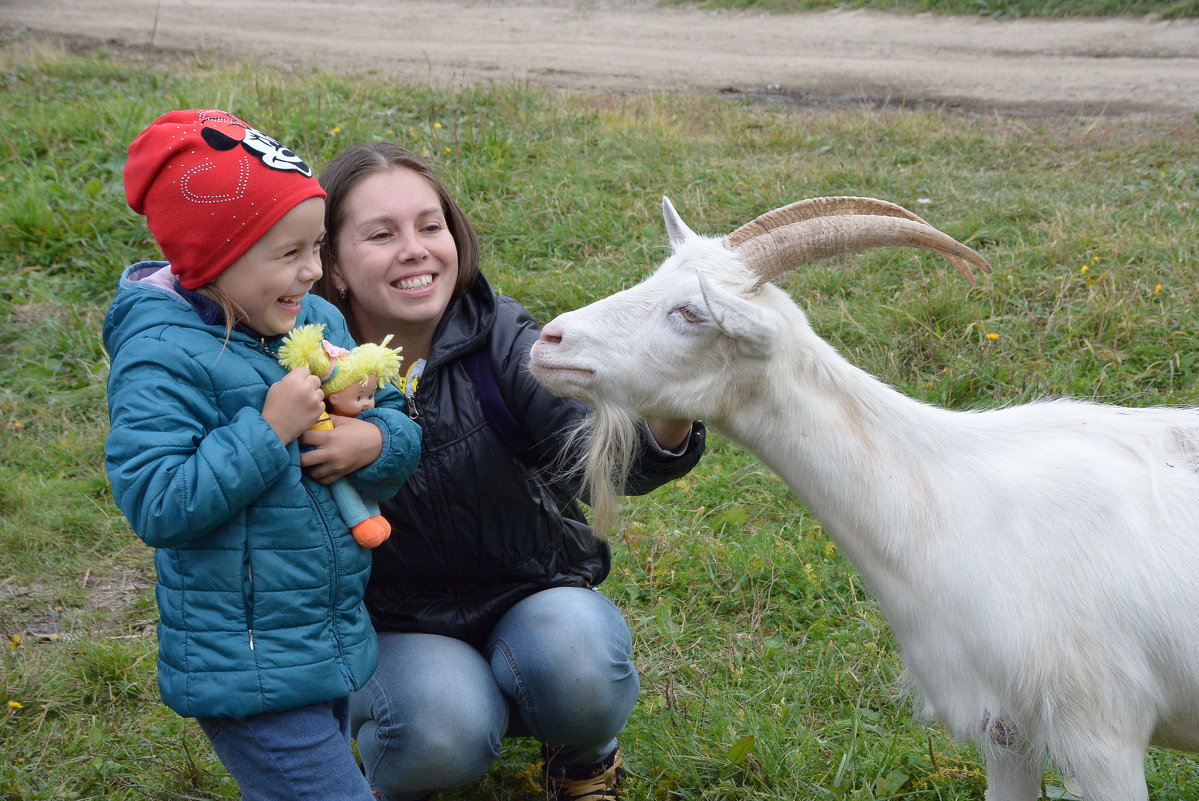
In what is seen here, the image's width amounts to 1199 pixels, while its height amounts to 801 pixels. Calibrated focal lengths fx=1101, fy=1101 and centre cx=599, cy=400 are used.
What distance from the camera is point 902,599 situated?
2305 millimetres

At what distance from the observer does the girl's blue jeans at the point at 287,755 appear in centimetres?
200

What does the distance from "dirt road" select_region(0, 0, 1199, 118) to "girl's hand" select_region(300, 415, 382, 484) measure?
6.21m

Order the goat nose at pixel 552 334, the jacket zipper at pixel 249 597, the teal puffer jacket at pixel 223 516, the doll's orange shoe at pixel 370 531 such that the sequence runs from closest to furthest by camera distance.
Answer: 1. the teal puffer jacket at pixel 223 516
2. the jacket zipper at pixel 249 597
3. the doll's orange shoe at pixel 370 531
4. the goat nose at pixel 552 334

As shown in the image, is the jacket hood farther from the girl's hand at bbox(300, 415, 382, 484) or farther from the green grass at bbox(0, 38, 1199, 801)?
the green grass at bbox(0, 38, 1199, 801)

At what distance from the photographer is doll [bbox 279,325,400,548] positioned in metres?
2.03

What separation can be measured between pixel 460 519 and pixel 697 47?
→ 360 inches

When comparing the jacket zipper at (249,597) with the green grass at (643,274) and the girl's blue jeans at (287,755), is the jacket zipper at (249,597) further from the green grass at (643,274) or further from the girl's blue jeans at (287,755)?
the green grass at (643,274)

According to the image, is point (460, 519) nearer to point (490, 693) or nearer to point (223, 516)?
point (490, 693)

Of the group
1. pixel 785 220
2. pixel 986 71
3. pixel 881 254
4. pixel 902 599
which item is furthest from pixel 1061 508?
pixel 986 71

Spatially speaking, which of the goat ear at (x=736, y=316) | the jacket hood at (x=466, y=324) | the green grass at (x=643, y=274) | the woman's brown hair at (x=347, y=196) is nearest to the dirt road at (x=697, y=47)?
the green grass at (x=643, y=274)

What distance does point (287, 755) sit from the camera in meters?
2.01

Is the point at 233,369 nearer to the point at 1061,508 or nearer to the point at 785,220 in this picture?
the point at 785,220

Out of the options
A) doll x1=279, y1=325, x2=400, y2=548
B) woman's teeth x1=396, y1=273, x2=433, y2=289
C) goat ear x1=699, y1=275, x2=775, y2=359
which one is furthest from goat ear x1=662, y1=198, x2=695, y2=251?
doll x1=279, y1=325, x2=400, y2=548

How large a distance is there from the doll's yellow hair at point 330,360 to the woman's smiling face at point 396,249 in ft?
1.23
